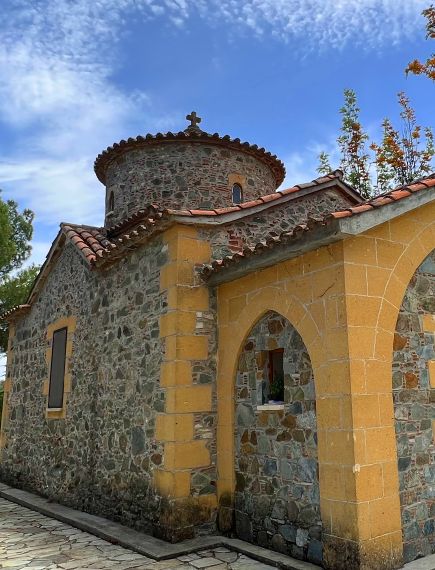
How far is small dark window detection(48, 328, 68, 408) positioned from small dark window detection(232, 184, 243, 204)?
4.12 m

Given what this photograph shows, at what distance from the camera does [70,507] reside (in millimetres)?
8305

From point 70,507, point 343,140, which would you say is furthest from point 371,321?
point 343,140

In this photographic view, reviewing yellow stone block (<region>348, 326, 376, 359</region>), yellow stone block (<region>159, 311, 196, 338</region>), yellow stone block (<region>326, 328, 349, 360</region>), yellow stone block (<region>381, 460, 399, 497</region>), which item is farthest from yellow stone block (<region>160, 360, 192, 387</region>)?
yellow stone block (<region>381, 460, 399, 497</region>)

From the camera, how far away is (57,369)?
378 inches

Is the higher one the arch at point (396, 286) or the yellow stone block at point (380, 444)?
the arch at point (396, 286)

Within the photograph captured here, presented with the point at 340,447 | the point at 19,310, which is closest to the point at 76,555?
the point at 340,447

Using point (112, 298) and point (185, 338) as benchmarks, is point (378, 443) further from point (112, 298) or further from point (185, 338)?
point (112, 298)

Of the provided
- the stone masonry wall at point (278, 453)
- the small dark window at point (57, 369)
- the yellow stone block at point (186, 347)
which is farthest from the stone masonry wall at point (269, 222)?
the small dark window at point (57, 369)

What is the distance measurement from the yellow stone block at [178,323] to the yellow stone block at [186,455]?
4.33 feet

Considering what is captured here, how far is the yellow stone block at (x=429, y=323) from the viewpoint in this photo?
223 inches

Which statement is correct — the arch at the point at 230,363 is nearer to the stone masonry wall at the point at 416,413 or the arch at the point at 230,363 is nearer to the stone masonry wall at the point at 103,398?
the stone masonry wall at the point at 103,398

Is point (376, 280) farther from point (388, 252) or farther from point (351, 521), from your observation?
point (351, 521)

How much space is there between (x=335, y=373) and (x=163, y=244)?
297 centimetres

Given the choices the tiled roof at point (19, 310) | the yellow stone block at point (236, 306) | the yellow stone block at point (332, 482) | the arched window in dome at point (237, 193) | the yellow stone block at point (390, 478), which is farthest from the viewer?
the tiled roof at point (19, 310)
